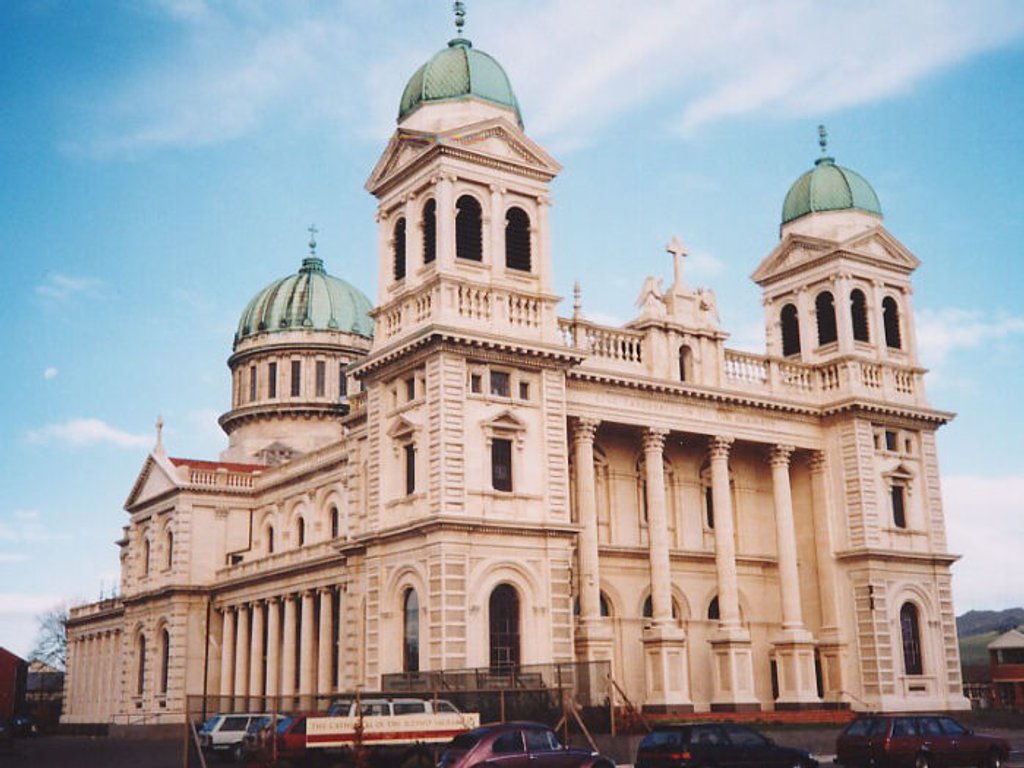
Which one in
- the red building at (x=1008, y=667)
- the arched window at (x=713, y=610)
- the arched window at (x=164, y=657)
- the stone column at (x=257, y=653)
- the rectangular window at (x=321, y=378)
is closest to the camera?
the arched window at (x=713, y=610)

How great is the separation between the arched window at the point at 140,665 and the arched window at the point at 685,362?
1530 inches

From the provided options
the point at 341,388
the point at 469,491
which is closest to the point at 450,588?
the point at 469,491

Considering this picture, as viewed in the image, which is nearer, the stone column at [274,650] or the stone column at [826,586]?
the stone column at [826,586]

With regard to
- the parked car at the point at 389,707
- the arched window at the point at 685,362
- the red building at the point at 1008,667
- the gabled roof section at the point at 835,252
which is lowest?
the parked car at the point at 389,707

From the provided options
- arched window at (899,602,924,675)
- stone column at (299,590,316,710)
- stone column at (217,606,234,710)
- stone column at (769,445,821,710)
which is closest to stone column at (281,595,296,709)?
stone column at (299,590,316,710)

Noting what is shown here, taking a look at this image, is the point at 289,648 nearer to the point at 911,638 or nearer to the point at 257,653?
the point at 257,653

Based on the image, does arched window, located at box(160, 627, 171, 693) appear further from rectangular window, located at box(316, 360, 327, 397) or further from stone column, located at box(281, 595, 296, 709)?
rectangular window, located at box(316, 360, 327, 397)

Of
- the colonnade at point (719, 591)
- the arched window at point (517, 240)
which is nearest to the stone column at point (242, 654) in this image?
the colonnade at point (719, 591)

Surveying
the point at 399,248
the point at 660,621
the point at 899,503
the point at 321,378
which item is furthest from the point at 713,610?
the point at 321,378

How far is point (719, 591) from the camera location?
49.2m

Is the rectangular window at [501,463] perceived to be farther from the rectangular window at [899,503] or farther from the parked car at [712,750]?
the rectangular window at [899,503]

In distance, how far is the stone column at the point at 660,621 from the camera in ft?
147

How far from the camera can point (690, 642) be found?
50.3 metres

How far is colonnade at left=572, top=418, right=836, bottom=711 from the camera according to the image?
45.0m
